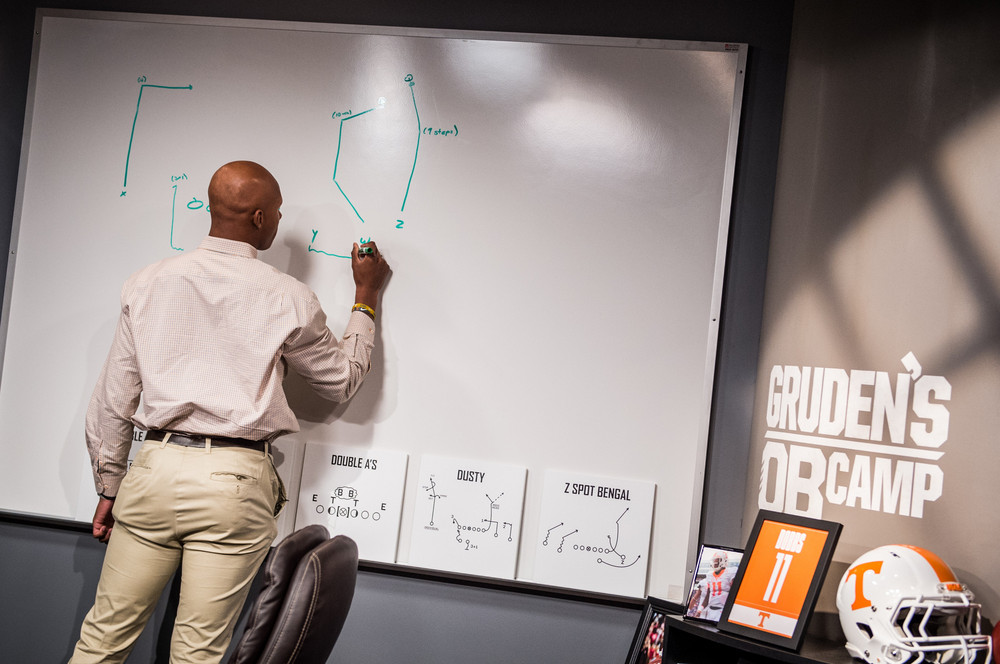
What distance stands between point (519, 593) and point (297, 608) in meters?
1.14

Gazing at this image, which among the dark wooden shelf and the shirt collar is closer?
the dark wooden shelf

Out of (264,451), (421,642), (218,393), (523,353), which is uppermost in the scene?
(523,353)

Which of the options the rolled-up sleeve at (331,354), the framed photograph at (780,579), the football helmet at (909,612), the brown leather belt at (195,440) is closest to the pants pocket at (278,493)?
the brown leather belt at (195,440)

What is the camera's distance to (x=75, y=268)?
2.31 meters

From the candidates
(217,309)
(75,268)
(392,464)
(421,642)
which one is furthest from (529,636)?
(75,268)

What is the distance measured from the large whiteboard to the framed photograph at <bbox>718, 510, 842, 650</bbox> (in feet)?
1.09

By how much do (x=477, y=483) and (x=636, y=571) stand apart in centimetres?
49

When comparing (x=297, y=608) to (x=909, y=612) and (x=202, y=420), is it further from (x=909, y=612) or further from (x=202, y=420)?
(x=909, y=612)

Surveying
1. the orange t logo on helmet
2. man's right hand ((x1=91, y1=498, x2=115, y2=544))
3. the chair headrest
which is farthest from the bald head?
the orange t logo on helmet

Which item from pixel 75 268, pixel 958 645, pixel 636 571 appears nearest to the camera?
pixel 958 645

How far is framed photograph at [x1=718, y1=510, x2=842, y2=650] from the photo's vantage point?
5.19 ft

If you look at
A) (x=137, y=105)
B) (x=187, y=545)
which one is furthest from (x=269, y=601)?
(x=137, y=105)

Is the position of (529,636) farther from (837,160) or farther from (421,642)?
(837,160)

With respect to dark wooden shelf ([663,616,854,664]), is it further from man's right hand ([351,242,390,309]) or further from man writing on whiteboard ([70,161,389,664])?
man's right hand ([351,242,390,309])
